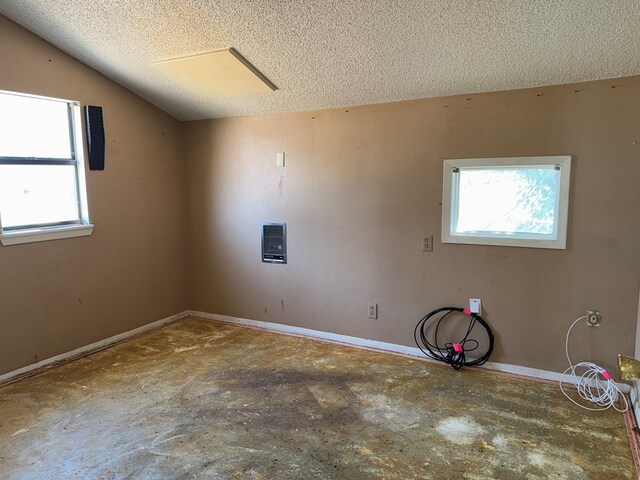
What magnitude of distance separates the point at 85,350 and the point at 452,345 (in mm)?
3029

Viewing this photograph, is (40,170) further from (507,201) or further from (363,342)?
(507,201)

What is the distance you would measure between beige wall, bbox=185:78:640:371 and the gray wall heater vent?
Answer: 74mm

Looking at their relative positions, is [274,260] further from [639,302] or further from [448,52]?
[639,302]

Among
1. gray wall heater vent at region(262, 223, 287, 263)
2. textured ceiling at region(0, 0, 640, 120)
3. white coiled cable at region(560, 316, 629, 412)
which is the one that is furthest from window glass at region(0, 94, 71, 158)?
white coiled cable at region(560, 316, 629, 412)

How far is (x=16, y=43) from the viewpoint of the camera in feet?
8.86

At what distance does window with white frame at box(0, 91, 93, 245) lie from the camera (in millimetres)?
2771

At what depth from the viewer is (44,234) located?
116 inches

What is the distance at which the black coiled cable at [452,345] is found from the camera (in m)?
2.97

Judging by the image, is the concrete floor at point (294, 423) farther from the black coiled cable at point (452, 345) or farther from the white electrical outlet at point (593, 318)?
the white electrical outlet at point (593, 318)

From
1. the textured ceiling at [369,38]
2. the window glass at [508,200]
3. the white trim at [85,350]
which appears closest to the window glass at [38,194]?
the textured ceiling at [369,38]

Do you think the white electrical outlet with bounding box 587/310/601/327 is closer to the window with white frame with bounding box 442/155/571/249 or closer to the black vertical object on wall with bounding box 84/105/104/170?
the window with white frame with bounding box 442/155/571/249

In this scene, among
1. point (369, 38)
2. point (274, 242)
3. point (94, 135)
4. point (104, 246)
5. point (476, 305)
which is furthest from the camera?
point (274, 242)

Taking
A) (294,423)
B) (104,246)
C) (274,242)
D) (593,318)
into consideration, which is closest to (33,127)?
(104,246)

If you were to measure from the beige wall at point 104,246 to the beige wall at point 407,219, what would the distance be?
0.89 ft
